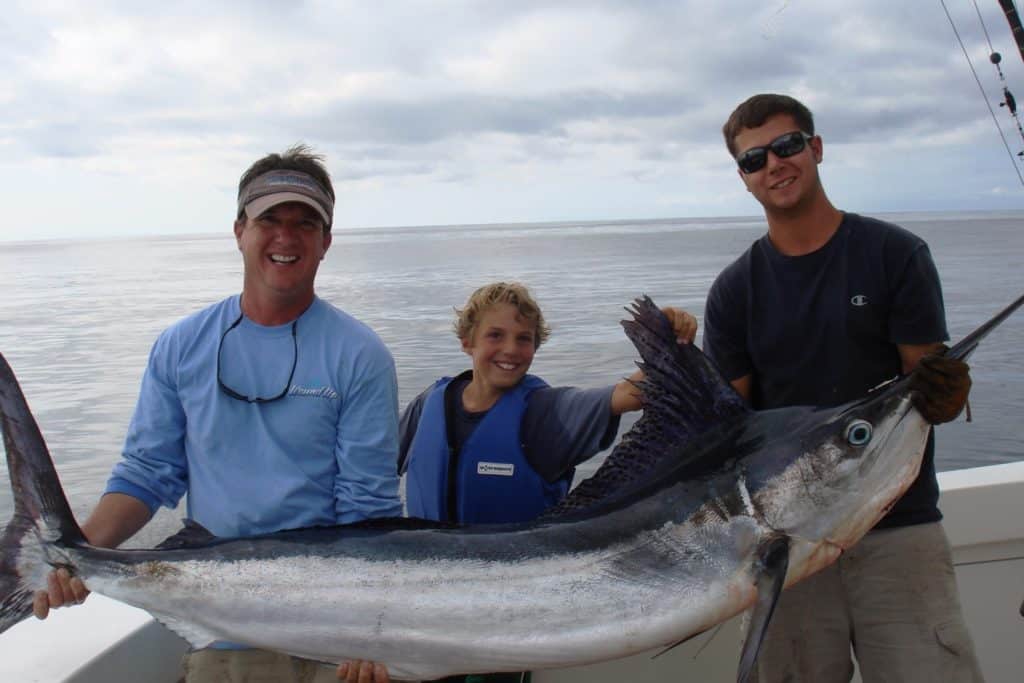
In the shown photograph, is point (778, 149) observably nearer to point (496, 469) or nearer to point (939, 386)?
point (939, 386)

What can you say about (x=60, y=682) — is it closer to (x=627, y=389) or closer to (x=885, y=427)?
(x=627, y=389)

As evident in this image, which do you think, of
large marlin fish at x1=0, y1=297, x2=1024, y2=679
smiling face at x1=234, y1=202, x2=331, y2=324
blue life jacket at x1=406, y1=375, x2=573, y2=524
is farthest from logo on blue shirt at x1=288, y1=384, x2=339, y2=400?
blue life jacket at x1=406, y1=375, x2=573, y2=524

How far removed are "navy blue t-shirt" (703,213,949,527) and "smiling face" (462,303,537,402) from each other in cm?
74

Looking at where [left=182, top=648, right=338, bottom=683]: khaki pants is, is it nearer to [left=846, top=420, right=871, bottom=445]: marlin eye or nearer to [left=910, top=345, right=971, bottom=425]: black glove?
[left=846, top=420, right=871, bottom=445]: marlin eye

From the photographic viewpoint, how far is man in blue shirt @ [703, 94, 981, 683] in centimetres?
234

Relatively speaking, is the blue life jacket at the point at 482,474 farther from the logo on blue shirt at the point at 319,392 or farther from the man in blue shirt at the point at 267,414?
the logo on blue shirt at the point at 319,392

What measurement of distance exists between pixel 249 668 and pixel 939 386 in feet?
6.30

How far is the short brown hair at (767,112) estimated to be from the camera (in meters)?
2.53

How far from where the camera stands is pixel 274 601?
1.97m

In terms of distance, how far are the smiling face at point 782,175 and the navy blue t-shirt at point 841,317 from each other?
14 centimetres

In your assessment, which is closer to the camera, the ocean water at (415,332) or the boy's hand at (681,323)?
the boy's hand at (681,323)

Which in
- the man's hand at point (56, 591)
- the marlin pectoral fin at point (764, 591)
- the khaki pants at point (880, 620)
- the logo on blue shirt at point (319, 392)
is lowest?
the khaki pants at point (880, 620)

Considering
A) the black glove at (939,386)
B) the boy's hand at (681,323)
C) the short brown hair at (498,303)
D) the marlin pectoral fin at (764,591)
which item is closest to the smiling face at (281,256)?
the short brown hair at (498,303)

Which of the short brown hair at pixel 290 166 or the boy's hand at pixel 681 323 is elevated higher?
the short brown hair at pixel 290 166
